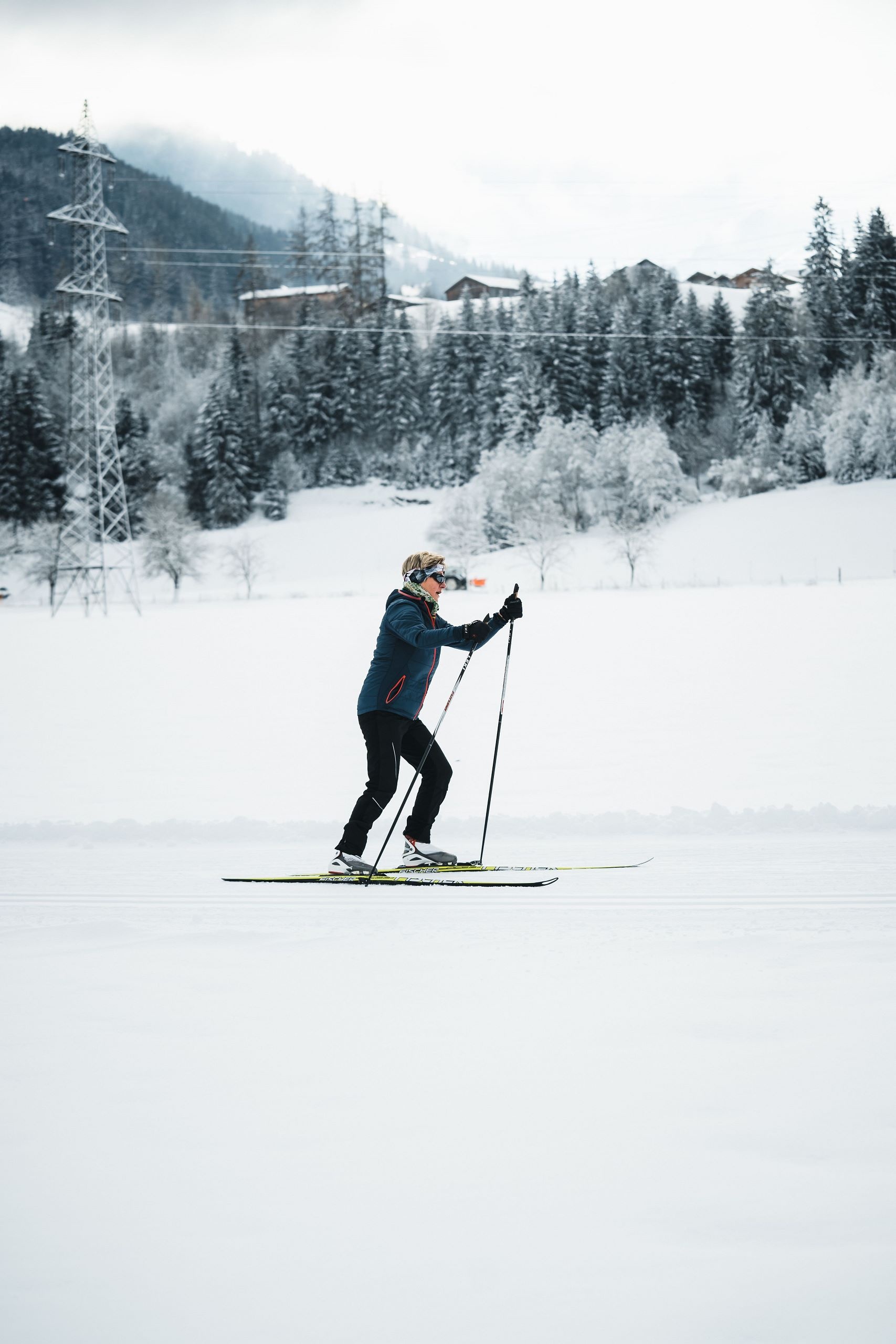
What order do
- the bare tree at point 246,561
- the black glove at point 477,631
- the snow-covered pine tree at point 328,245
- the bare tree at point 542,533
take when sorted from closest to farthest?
the black glove at point 477,631 < the bare tree at point 542,533 < the bare tree at point 246,561 < the snow-covered pine tree at point 328,245

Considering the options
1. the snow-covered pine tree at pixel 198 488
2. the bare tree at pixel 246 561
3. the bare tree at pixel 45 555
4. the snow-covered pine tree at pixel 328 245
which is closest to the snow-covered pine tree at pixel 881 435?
the bare tree at pixel 246 561

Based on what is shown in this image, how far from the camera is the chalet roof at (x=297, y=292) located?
289 feet

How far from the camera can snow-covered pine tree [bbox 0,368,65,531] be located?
60.3 meters

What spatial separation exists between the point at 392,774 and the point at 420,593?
1049 mm

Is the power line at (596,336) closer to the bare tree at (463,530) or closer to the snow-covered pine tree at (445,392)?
the snow-covered pine tree at (445,392)

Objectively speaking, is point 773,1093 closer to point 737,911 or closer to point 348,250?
point 737,911

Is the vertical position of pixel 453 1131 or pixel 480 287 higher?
pixel 480 287


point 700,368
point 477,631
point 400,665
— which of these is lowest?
point 400,665

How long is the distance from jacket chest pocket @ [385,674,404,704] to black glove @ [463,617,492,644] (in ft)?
1.78

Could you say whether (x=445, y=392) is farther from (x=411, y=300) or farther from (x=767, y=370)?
(x=411, y=300)

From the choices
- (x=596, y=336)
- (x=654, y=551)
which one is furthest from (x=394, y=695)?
(x=596, y=336)

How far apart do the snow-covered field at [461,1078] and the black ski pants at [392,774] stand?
552mm

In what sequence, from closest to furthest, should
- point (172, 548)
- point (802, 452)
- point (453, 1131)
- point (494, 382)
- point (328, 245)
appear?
point (453, 1131)
point (172, 548)
point (802, 452)
point (494, 382)
point (328, 245)

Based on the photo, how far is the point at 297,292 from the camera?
91375 mm
